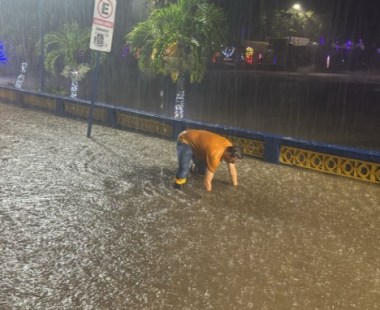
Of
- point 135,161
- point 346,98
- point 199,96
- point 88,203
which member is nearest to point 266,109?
point 199,96

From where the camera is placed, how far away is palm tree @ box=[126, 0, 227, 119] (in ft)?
40.7

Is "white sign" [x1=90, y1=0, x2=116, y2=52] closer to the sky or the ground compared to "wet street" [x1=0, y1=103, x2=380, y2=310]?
closer to the sky

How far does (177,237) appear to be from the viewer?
553 centimetres

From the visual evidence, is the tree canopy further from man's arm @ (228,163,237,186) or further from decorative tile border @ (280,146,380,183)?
man's arm @ (228,163,237,186)

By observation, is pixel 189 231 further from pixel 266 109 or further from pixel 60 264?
pixel 266 109

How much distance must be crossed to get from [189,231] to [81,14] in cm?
1588

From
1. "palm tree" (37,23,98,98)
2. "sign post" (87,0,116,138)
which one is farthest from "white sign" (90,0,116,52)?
"palm tree" (37,23,98,98)

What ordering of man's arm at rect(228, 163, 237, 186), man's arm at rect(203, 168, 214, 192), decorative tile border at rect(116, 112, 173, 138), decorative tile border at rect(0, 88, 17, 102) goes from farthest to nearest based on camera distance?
decorative tile border at rect(0, 88, 17, 102), decorative tile border at rect(116, 112, 173, 138), man's arm at rect(228, 163, 237, 186), man's arm at rect(203, 168, 214, 192)

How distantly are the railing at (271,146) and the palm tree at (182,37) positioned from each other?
173cm

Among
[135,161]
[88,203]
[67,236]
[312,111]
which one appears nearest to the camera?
[67,236]

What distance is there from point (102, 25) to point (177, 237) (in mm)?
6322

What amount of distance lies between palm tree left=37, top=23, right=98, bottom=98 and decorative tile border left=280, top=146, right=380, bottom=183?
968 cm

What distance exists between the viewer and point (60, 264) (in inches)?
186

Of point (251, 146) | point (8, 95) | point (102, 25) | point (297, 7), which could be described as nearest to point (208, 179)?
point (251, 146)
